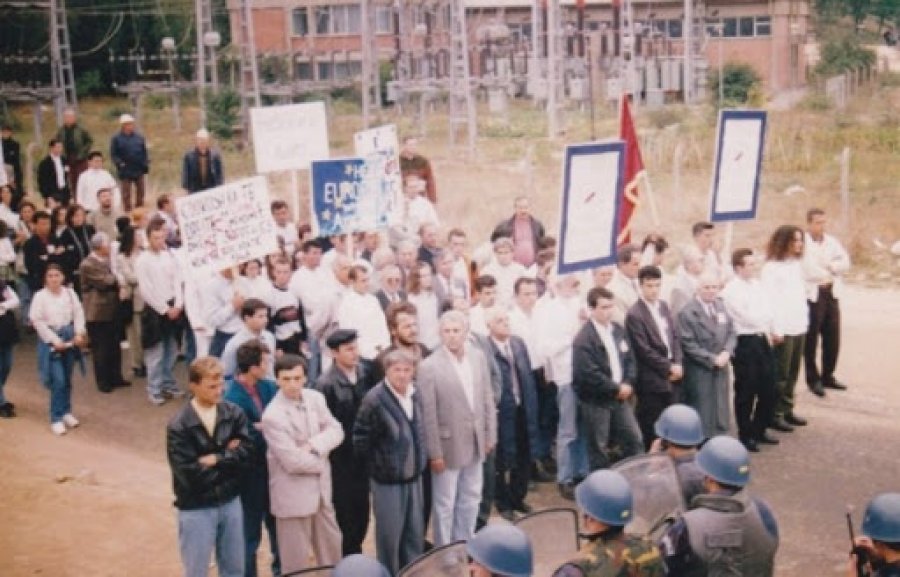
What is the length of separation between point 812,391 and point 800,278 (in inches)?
73.0

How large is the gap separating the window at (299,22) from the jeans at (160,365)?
39271 millimetres

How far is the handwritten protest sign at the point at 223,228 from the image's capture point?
10.8 metres

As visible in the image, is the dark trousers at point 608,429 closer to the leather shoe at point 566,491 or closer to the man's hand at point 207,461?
the leather shoe at point 566,491

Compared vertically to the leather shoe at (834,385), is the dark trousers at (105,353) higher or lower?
higher

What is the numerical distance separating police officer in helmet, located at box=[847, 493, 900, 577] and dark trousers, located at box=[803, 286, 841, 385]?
25.1 ft

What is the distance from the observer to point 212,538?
289 inches

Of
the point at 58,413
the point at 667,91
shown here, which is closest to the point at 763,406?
the point at 58,413

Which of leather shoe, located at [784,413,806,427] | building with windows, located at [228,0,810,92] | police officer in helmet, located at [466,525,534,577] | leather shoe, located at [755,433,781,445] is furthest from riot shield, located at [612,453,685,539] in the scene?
→ building with windows, located at [228,0,810,92]

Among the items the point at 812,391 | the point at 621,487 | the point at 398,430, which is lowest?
the point at 812,391

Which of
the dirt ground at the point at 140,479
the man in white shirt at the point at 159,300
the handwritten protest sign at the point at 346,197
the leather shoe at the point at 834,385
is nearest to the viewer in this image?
the dirt ground at the point at 140,479

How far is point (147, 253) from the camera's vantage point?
40.2 ft

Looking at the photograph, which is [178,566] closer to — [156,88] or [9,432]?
[9,432]

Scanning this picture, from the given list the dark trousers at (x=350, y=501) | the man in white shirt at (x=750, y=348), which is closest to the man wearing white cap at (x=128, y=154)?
the man in white shirt at (x=750, y=348)

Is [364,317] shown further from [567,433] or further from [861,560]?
[861,560]
